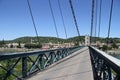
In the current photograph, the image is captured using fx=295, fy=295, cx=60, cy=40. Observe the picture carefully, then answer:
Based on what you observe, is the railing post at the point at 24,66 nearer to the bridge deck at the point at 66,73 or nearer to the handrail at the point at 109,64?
the bridge deck at the point at 66,73

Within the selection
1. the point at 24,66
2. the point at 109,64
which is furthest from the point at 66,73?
the point at 109,64

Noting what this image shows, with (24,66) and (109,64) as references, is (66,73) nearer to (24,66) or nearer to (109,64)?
(24,66)

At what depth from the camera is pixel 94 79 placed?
8828 millimetres

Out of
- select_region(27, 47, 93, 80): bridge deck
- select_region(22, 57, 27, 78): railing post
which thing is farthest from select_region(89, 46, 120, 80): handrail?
select_region(22, 57, 27, 78): railing post

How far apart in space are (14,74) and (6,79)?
2.40 ft

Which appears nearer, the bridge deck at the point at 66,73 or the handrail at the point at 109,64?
the handrail at the point at 109,64

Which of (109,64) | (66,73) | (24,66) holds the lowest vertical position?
(66,73)

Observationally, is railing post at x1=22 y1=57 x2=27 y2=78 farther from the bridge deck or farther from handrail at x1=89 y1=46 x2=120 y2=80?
handrail at x1=89 y1=46 x2=120 y2=80

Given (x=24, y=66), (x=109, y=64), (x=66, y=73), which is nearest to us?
(x=109, y=64)

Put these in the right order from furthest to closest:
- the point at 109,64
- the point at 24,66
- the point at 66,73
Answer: the point at 66,73 → the point at 24,66 → the point at 109,64

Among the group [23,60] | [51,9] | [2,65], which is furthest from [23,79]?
[51,9]

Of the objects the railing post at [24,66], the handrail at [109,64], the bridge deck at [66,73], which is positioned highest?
the handrail at [109,64]

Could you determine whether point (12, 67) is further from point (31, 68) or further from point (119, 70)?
point (119, 70)

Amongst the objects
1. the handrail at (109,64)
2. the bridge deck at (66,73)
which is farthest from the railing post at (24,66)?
the handrail at (109,64)
